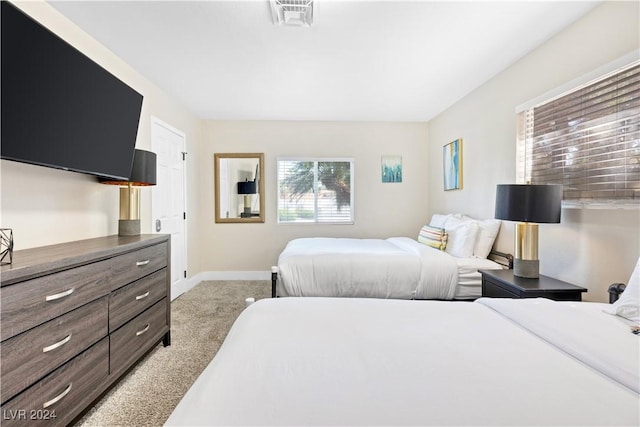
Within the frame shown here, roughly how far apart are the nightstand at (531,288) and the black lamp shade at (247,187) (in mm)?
3629

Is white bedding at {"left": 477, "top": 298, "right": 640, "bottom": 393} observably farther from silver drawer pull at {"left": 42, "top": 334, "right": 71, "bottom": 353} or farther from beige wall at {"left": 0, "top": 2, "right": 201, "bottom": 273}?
beige wall at {"left": 0, "top": 2, "right": 201, "bottom": 273}

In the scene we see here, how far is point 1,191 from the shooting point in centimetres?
166

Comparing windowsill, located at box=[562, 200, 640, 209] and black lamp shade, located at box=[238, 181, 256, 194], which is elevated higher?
black lamp shade, located at box=[238, 181, 256, 194]

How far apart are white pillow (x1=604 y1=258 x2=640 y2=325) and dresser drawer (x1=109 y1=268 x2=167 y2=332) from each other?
2.62m

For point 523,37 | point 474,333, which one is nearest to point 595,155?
point 523,37

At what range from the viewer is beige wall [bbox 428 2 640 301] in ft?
6.07

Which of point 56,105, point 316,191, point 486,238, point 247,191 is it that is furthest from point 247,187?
point 486,238

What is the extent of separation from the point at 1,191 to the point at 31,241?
1.14ft

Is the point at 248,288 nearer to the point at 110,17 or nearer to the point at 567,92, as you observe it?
Result: the point at 110,17

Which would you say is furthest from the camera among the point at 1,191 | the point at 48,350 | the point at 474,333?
the point at 1,191

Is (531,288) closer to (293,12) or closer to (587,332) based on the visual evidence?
(587,332)

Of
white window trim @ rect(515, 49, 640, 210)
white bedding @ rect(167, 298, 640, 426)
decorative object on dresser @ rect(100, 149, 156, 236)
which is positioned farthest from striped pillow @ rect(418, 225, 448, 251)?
decorative object on dresser @ rect(100, 149, 156, 236)

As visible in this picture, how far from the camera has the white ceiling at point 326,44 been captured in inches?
80.4

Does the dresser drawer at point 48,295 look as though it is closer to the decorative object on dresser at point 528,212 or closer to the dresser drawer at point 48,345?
the dresser drawer at point 48,345
